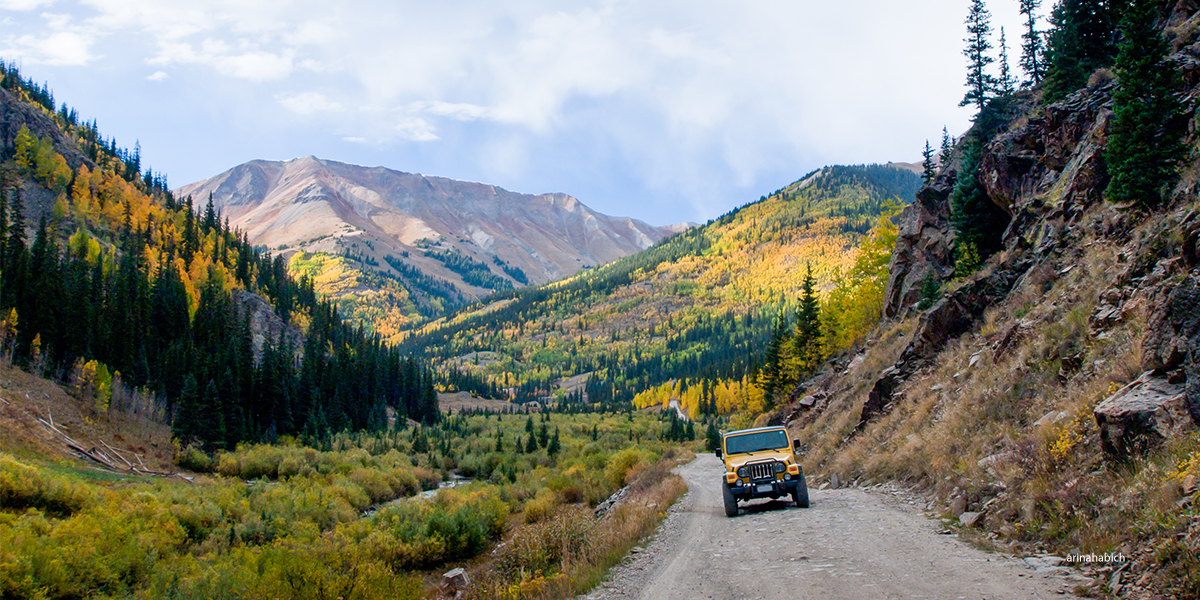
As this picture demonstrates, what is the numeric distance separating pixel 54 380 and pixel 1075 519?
2625 inches

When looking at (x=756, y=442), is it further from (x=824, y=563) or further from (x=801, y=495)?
(x=824, y=563)

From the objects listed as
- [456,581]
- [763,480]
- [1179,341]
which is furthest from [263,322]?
[1179,341]

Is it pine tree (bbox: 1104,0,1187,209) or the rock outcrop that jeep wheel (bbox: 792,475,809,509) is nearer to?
the rock outcrop

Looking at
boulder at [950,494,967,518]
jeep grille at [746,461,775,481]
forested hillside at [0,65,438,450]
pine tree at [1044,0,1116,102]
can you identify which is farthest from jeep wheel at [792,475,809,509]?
forested hillside at [0,65,438,450]

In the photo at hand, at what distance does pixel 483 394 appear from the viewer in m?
182

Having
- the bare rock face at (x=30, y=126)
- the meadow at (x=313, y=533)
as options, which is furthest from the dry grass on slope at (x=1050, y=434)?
the bare rock face at (x=30, y=126)

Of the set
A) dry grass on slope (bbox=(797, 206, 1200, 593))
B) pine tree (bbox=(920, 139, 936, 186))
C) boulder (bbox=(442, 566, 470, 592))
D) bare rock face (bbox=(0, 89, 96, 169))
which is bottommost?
boulder (bbox=(442, 566, 470, 592))

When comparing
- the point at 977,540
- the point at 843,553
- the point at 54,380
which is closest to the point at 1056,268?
the point at 977,540

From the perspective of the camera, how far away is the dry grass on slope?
320 inches

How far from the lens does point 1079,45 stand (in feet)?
113

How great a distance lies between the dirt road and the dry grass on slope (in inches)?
38.3

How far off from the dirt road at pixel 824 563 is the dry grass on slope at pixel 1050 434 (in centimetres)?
97

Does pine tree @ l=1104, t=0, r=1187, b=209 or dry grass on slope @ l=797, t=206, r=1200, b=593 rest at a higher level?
pine tree @ l=1104, t=0, r=1187, b=209

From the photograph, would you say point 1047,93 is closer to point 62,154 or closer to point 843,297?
point 843,297
